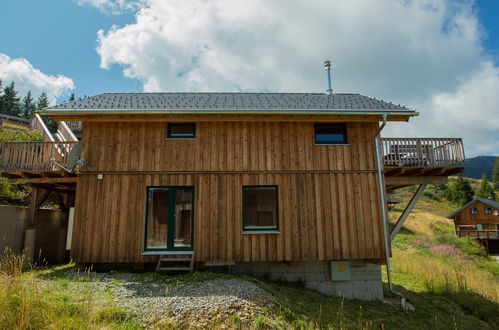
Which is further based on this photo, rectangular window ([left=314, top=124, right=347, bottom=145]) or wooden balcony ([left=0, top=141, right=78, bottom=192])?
rectangular window ([left=314, top=124, right=347, bottom=145])

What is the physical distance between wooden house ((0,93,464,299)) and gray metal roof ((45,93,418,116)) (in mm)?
58

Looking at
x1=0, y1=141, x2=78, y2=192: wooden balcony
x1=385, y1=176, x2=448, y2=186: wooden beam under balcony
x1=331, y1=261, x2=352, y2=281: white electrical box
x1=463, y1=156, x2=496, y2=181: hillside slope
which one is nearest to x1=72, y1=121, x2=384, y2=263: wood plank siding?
x1=331, y1=261, x2=352, y2=281: white electrical box

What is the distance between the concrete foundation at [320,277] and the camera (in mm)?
8836

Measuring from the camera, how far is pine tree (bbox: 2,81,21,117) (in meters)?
50.9

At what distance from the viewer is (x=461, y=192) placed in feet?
160

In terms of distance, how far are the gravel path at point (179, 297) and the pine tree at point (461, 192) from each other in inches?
2095

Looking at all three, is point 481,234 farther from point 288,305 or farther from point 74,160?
point 74,160

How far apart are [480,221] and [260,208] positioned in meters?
34.9

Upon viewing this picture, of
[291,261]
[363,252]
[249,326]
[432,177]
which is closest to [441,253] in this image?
[432,177]

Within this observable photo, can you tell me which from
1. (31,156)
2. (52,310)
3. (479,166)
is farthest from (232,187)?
(479,166)

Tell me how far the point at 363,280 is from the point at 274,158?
14.7ft

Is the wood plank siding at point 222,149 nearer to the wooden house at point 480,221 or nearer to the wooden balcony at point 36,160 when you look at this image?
the wooden balcony at point 36,160

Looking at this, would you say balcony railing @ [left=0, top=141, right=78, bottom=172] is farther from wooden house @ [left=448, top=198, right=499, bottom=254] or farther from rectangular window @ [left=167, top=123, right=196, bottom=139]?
wooden house @ [left=448, top=198, right=499, bottom=254]

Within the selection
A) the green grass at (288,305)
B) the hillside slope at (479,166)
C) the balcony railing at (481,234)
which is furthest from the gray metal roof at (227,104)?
the hillside slope at (479,166)
